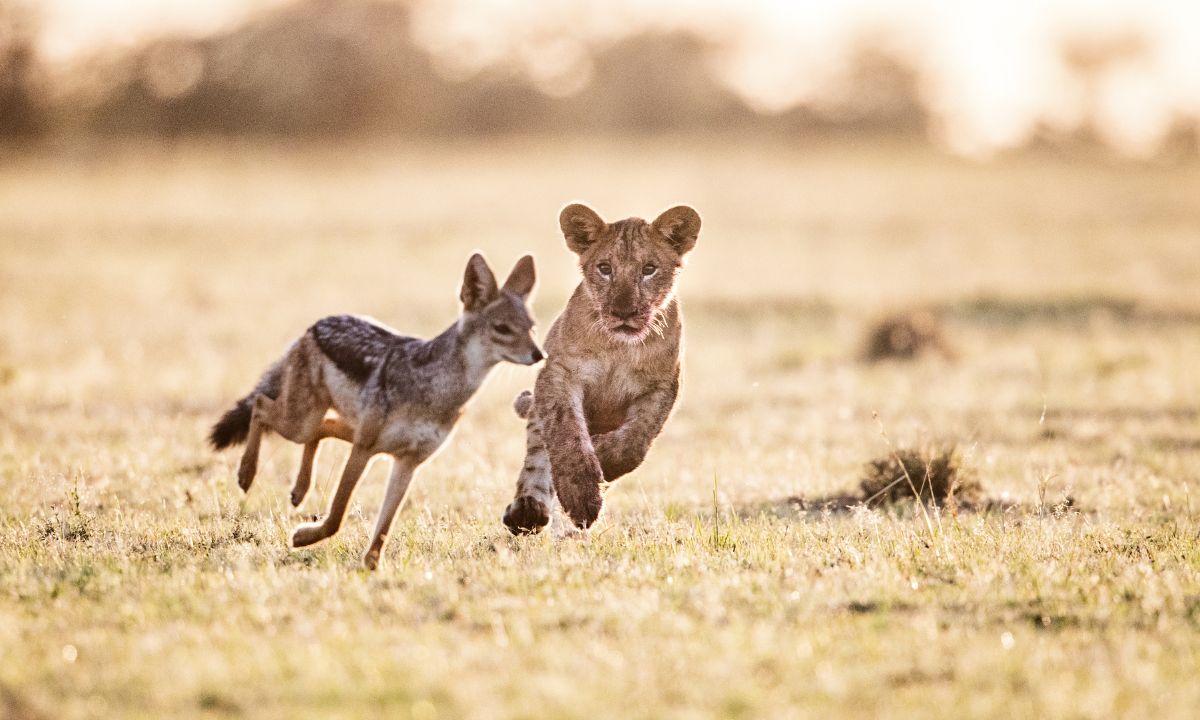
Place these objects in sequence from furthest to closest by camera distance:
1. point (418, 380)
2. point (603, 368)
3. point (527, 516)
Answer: point (603, 368) → point (527, 516) → point (418, 380)

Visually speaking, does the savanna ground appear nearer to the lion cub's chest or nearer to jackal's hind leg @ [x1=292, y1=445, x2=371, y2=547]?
jackal's hind leg @ [x1=292, y1=445, x2=371, y2=547]

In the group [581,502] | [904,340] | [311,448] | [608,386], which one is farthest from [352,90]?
[581,502]

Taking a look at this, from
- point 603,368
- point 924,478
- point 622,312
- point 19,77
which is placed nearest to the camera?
point 622,312

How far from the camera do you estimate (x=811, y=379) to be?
1695 cm

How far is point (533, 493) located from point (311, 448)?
5.08 ft

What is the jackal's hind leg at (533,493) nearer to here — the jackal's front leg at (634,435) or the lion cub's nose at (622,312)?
the jackal's front leg at (634,435)

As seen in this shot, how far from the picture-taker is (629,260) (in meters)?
8.88

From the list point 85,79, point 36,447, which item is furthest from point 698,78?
point 36,447

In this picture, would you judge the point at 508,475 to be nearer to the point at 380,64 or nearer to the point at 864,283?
the point at 864,283

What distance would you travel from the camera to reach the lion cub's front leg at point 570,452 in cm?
A: 812

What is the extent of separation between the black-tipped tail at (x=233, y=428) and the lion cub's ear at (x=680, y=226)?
9.03 feet

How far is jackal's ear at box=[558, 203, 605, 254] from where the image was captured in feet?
29.6

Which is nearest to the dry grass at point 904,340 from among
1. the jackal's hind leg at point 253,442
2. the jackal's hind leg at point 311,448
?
the jackal's hind leg at point 311,448

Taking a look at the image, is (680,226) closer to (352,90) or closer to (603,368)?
(603,368)
